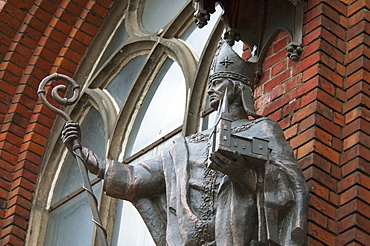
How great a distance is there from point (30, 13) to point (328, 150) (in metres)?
4.58

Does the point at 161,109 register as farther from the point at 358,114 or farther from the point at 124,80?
the point at 358,114

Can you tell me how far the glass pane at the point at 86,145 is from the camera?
970 cm

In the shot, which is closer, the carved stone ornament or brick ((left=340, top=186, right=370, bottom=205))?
brick ((left=340, top=186, right=370, bottom=205))

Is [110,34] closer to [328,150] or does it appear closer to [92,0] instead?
[92,0]

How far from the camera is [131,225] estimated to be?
8.67 metres

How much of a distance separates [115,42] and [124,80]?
1.76ft

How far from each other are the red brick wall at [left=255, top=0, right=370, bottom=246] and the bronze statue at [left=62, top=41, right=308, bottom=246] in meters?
0.30

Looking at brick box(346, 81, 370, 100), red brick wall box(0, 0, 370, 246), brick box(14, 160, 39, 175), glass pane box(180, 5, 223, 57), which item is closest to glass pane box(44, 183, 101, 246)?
brick box(14, 160, 39, 175)

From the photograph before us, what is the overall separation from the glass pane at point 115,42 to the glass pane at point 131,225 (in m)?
1.55

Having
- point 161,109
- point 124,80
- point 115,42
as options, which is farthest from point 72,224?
point 115,42

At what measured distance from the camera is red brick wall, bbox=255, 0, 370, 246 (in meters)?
6.35

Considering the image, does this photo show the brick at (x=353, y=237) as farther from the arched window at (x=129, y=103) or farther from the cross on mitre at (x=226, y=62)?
the arched window at (x=129, y=103)

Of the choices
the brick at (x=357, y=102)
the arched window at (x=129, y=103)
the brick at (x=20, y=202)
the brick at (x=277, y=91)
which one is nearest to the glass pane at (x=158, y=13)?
the arched window at (x=129, y=103)

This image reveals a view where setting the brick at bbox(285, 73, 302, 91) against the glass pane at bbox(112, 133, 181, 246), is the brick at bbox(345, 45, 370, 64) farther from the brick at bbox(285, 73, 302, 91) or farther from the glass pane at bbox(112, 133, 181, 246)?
the glass pane at bbox(112, 133, 181, 246)
